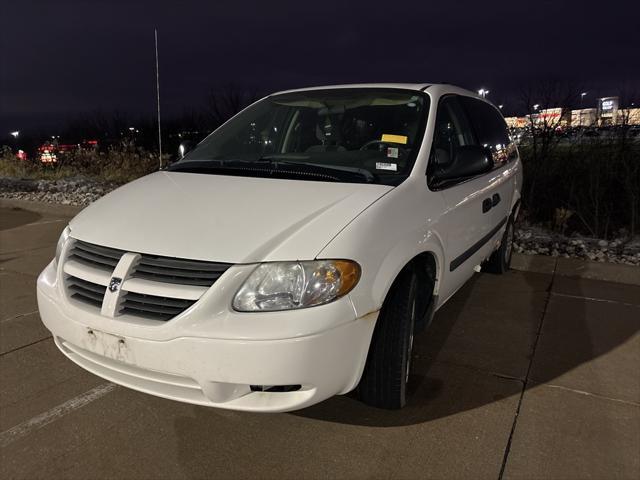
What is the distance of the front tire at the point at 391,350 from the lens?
242 cm

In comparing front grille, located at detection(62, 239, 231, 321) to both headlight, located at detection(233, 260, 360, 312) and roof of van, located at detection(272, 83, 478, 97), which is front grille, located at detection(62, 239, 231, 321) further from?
roof of van, located at detection(272, 83, 478, 97)

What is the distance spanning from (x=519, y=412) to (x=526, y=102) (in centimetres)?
755

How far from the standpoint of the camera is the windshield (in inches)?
115

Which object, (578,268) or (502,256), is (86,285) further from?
(578,268)

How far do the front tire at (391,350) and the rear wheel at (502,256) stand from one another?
256cm

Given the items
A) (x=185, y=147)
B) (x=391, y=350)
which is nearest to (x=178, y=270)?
(x=391, y=350)

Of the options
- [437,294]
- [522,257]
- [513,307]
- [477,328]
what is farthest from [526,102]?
[437,294]

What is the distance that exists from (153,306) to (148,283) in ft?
0.32

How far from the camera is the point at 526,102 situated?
9.01m

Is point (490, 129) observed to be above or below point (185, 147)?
above

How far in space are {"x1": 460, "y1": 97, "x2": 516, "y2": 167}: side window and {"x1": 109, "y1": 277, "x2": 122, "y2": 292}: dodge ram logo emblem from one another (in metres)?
2.79

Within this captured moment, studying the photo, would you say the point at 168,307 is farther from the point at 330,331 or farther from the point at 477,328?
the point at 477,328

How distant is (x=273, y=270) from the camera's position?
2.10m

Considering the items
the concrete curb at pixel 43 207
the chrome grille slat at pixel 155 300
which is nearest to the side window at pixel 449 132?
the chrome grille slat at pixel 155 300
